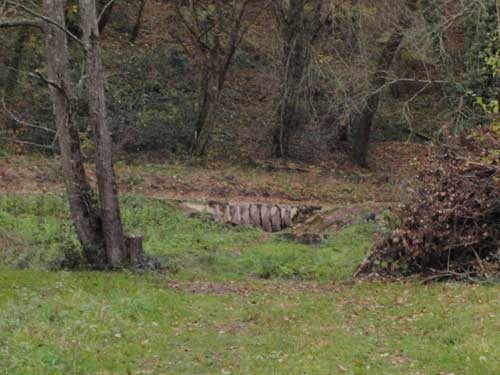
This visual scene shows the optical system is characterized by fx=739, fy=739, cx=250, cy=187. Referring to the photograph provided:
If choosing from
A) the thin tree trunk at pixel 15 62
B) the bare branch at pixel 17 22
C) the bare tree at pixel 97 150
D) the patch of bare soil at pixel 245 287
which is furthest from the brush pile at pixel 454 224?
the thin tree trunk at pixel 15 62

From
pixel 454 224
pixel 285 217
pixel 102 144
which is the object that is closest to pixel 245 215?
pixel 285 217

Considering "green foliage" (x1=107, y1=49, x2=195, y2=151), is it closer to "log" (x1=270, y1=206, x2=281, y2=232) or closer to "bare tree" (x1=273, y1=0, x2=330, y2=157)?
"bare tree" (x1=273, y1=0, x2=330, y2=157)

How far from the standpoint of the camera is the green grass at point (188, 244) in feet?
49.1

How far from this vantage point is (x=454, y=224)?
1321 cm

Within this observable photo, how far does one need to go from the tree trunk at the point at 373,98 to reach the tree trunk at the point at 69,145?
14.3m

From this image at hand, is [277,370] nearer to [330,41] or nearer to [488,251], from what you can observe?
[488,251]

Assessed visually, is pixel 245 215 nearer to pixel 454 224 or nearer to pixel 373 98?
pixel 454 224

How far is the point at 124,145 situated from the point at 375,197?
9440 millimetres

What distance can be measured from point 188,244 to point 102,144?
4.96 meters

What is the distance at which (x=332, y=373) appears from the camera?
24.1ft

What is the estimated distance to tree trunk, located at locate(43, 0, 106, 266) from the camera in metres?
13.3

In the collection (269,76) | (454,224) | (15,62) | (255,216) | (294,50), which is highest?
(294,50)

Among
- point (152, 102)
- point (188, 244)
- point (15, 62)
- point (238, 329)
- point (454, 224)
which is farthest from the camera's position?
point (152, 102)

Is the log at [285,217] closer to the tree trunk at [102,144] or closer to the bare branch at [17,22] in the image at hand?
the tree trunk at [102,144]
